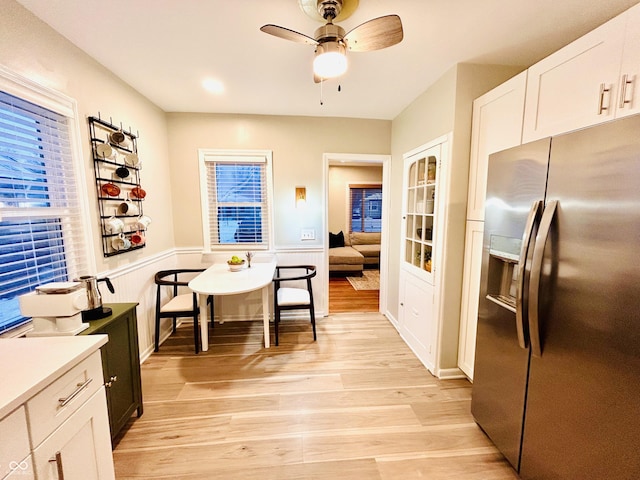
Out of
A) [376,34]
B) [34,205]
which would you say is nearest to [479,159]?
[376,34]

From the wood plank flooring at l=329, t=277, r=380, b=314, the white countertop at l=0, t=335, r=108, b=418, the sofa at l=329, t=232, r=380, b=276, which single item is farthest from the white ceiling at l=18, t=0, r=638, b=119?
the sofa at l=329, t=232, r=380, b=276

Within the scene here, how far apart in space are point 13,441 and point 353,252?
5.05 m

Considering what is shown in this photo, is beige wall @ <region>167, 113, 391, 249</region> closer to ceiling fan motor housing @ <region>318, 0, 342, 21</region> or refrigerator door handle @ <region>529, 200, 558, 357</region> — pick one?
ceiling fan motor housing @ <region>318, 0, 342, 21</region>

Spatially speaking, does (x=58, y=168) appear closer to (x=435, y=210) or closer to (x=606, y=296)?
(x=435, y=210)

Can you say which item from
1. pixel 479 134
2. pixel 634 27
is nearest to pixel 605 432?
pixel 634 27

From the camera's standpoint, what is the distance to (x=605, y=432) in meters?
0.96

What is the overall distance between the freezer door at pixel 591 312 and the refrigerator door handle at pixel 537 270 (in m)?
0.01

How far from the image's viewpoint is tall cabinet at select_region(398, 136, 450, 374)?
7.26 feet

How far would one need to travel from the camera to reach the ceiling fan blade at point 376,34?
1265 mm

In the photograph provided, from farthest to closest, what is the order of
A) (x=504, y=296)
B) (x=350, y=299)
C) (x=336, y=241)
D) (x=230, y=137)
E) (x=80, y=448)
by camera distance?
(x=336, y=241), (x=350, y=299), (x=230, y=137), (x=504, y=296), (x=80, y=448)

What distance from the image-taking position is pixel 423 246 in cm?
253

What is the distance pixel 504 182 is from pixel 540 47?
119 cm

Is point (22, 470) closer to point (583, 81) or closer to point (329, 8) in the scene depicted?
point (329, 8)

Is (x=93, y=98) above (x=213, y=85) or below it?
below
